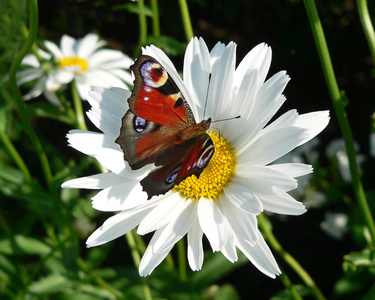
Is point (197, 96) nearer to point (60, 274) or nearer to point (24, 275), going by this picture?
point (60, 274)

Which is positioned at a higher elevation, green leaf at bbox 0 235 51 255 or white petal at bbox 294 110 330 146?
white petal at bbox 294 110 330 146

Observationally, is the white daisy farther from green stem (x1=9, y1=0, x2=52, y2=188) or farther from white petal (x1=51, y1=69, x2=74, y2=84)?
white petal (x1=51, y1=69, x2=74, y2=84)

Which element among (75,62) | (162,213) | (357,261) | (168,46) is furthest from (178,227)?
(75,62)

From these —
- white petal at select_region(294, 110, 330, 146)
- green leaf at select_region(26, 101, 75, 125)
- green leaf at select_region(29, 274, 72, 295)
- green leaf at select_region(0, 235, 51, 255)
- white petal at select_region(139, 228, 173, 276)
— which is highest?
white petal at select_region(294, 110, 330, 146)

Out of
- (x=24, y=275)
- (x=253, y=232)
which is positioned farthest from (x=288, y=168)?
(x=24, y=275)

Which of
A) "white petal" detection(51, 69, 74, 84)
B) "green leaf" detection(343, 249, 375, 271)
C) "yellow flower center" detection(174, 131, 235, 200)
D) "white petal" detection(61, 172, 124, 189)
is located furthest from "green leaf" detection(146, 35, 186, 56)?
"green leaf" detection(343, 249, 375, 271)

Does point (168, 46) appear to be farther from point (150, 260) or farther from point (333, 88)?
point (150, 260)

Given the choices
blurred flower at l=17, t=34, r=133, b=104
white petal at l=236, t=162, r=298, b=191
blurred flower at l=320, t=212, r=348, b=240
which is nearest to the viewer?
white petal at l=236, t=162, r=298, b=191

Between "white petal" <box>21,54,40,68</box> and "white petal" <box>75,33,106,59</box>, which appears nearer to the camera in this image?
"white petal" <box>21,54,40,68</box>
